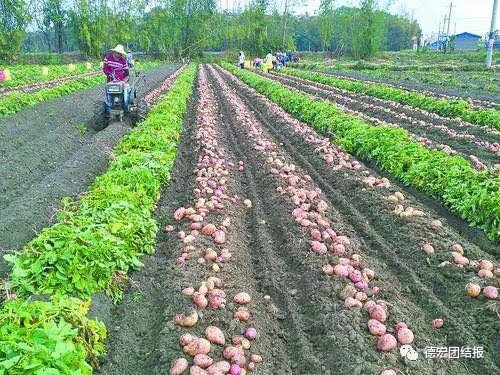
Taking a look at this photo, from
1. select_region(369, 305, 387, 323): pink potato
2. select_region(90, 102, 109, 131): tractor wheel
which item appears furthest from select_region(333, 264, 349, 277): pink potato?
select_region(90, 102, 109, 131): tractor wheel

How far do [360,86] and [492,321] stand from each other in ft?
59.1

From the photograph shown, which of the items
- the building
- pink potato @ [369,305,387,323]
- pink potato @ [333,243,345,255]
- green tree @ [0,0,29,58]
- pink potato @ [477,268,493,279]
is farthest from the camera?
the building

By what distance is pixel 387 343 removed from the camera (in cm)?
365

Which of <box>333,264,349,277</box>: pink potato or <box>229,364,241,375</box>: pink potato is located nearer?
<box>229,364,241,375</box>: pink potato

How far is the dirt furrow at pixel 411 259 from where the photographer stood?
402 centimetres

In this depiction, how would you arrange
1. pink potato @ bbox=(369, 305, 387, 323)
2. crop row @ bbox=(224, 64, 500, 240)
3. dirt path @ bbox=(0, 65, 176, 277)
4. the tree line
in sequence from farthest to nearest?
the tree line < dirt path @ bbox=(0, 65, 176, 277) < crop row @ bbox=(224, 64, 500, 240) < pink potato @ bbox=(369, 305, 387, 323)

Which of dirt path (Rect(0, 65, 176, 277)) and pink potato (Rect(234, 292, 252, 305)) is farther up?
dirt path (Rect(0, 65, 176, 277))

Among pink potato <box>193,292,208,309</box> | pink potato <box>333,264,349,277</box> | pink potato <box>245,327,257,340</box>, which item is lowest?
pink potato <box>245,327,257,340</box>

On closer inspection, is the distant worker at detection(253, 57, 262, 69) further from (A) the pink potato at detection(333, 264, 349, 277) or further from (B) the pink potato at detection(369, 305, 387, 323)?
(B) the pink potato at detection(369, 305, 387, 323)

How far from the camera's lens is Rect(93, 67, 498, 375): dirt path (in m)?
3.70

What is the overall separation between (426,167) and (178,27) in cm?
6792

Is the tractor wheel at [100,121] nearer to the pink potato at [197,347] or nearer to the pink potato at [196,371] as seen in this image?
the pink potato at [197,347]


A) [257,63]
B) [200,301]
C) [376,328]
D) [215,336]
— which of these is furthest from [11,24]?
[376,328]

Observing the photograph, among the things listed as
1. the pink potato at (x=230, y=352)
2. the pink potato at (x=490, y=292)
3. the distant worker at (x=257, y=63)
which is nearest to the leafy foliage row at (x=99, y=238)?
the pink potato at (x=230, y=352)
